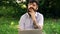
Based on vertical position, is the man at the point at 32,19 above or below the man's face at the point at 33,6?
below

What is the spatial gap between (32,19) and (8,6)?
8.81 m

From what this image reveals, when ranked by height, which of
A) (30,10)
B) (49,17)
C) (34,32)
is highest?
(30,10)

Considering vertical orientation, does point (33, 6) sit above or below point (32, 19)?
above

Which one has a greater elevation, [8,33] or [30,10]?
[30,10]

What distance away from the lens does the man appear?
431cm

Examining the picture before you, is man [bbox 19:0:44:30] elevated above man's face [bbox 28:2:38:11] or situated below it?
below

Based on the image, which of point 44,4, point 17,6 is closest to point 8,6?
point 17,6

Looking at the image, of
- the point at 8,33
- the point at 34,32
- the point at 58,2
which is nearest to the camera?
the point at 34,32

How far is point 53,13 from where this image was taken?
43.9 ft

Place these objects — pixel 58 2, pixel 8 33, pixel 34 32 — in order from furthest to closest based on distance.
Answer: pixel 58 2, pixel 8 33, pixel 34 32

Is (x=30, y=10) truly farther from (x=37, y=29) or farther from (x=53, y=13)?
(x=53, y=13)

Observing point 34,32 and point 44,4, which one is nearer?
point 34,32

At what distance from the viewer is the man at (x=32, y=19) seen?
4.31 m

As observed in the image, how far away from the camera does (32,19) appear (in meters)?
4.36
